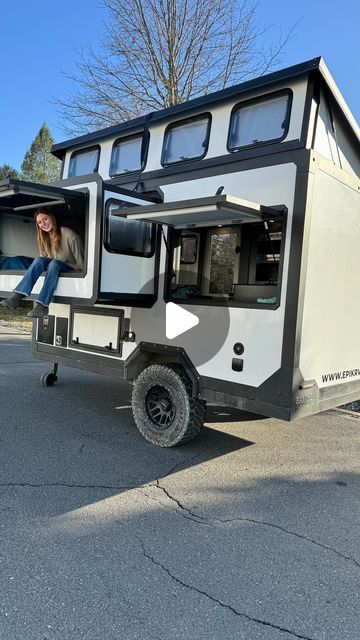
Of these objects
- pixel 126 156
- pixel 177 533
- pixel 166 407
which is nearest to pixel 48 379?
pixel 166 407

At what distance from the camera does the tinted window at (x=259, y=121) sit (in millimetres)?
3846

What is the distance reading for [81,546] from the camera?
281 cm

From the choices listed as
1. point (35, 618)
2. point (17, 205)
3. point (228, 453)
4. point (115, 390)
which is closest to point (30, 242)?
point (17, 205)

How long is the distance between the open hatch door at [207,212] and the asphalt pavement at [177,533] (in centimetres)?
215

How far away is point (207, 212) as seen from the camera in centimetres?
371

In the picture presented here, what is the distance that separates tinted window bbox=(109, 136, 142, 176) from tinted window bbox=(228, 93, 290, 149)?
1.31 m

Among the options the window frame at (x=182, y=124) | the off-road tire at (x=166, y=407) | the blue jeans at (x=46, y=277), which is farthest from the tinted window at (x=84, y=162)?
the off-road tire at (x=166, y=407)

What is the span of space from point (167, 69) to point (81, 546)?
40.9ft

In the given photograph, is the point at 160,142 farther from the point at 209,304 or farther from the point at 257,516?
the point at 257,516

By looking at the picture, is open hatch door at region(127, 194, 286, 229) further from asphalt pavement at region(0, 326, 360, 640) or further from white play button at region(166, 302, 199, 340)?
asphalt pavement at region(0, 326, 360, 640)

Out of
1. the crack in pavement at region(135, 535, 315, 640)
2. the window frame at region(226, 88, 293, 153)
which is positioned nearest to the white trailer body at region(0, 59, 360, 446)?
the window frame at region(226, 88, 293, 153)

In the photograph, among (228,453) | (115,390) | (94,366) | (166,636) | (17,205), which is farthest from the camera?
(115,390)

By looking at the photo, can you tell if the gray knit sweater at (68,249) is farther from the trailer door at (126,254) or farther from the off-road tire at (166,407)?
the off-road tire at (166,407)

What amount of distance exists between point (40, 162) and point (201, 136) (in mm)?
34110
